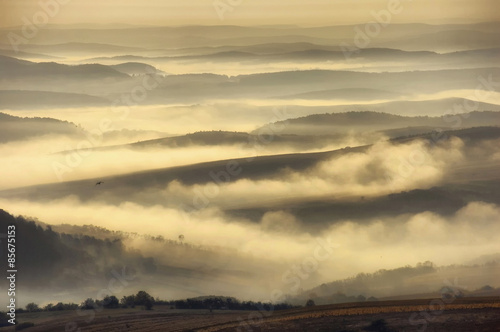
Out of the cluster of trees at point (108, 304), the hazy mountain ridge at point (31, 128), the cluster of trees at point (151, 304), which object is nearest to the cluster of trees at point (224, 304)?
the cluster of trees at point (151, 304)

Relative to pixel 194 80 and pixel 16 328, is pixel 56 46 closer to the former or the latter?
pixel 194 80

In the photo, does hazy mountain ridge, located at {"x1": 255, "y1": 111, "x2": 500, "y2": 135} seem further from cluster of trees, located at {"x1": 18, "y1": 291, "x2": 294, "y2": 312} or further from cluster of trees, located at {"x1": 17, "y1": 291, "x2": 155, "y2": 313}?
cluster of trees, located at {"x1": 17, "y1": 291, "x2": 155, "y2": 313}

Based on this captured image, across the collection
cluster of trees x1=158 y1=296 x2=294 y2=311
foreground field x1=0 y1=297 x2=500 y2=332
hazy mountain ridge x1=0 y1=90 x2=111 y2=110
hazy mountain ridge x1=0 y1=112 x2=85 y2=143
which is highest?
hazy mountain ridge x1=0 y1=90 x2=111 y2=110

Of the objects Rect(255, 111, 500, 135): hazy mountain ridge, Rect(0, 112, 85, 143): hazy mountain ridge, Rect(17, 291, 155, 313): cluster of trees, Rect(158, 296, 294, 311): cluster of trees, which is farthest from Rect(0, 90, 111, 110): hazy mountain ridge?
Rect(158, 296, 294, 311): cluster of trees

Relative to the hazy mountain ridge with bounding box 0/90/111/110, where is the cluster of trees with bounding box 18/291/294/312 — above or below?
below

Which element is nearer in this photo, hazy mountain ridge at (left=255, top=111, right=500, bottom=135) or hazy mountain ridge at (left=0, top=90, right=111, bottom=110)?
hazy mountain ridge at (left=0, top=90, right=111, bottom=110)

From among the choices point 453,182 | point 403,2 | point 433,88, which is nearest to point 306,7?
point 403,2

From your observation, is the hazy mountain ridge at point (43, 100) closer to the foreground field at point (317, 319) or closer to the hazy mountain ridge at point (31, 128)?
the hazy mountain ridge at point (31, 128)

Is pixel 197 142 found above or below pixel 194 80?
below
